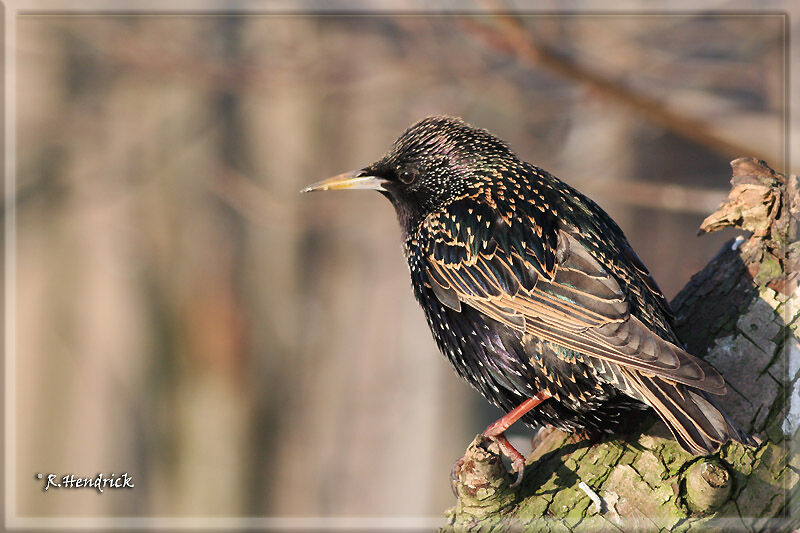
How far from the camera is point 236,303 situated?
8812 millimetres

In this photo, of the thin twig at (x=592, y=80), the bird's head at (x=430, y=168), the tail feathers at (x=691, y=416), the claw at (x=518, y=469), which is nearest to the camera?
the tail feathers at (x=691, y=416)

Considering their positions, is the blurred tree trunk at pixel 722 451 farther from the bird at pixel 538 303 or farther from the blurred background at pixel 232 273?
the blurred background at pixel 232 273

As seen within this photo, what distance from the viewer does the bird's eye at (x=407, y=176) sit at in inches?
131

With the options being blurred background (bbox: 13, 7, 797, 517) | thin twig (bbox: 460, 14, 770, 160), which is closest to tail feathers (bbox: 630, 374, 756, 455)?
thin twig (bbox: 460, 14, 770, 160)

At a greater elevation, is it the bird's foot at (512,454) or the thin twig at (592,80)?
the thin twig at (592,80)

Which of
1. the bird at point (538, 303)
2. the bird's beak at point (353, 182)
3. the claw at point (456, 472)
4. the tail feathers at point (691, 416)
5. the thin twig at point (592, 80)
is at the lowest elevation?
the claw at point (456, 472)

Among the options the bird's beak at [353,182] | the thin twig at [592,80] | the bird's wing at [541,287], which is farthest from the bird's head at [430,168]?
the thin twig at [592,80]

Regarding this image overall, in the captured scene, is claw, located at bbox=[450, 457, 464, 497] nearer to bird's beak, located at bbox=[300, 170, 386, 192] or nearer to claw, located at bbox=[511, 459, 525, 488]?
claw, located at bbox=[511, 459, 525, 488]

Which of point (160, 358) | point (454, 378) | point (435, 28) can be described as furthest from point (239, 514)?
point (435, 28)

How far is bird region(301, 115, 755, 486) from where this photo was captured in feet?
8.30

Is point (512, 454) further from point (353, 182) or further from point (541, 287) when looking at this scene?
point (353, 182)

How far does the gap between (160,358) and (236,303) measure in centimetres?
112
